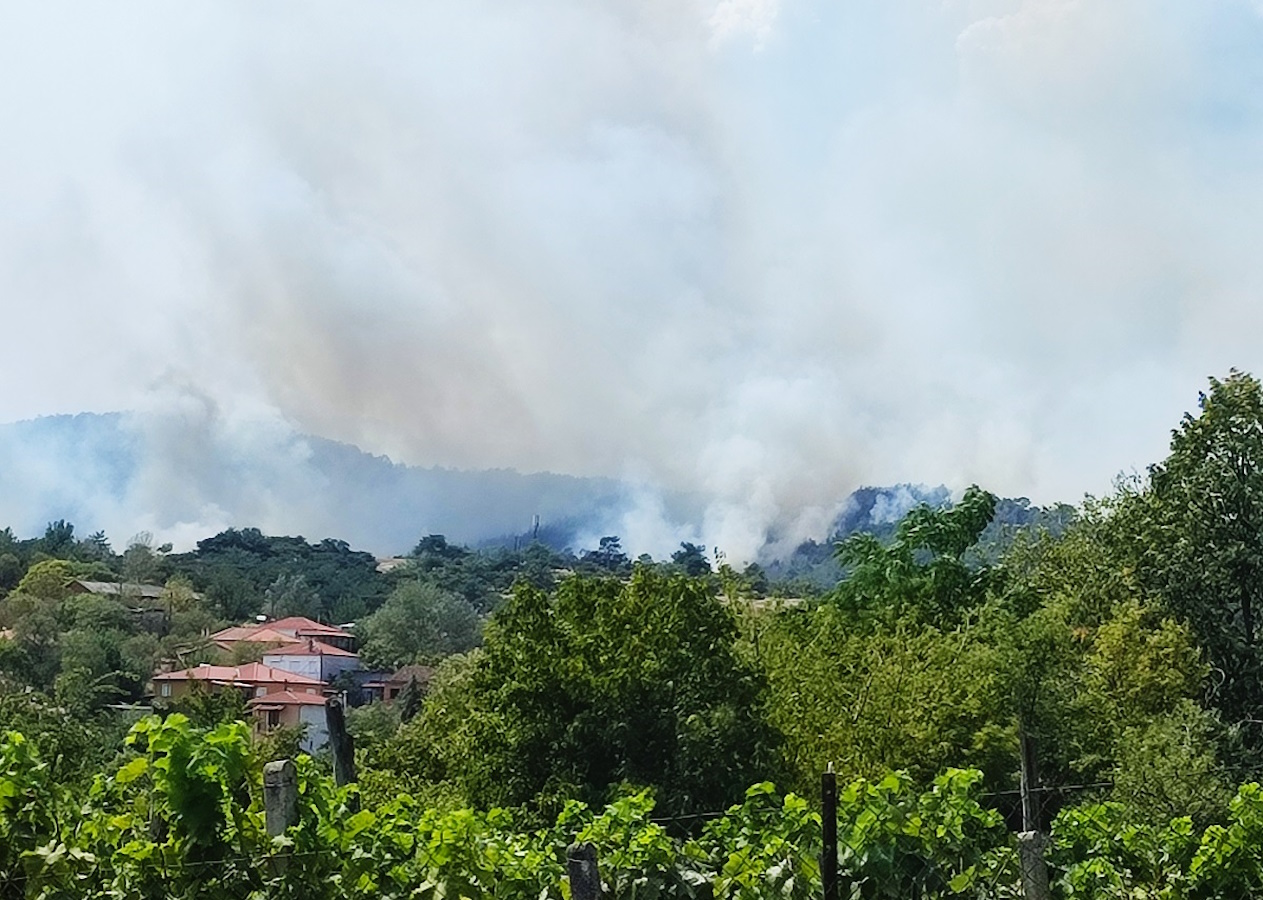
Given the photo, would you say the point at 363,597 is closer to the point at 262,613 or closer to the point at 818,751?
the point at 262,613

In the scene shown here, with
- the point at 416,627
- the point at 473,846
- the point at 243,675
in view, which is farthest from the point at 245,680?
the point at 473,846

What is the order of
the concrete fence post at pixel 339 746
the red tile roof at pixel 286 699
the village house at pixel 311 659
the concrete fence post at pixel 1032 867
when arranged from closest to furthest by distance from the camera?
the concrete fence post at pixel 1032 867 < the concrete fence post at pixel 339 746 < the red tile roof at pixel 286 699 < the village house at pixel 311 659

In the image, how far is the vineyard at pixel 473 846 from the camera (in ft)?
18.0

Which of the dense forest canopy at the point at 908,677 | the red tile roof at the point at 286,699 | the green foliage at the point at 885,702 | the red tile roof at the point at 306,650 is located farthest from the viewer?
the red tile roof at the point at 306,650

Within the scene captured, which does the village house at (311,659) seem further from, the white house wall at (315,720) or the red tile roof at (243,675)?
the white house wall at (315,720)

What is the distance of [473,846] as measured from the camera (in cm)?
590

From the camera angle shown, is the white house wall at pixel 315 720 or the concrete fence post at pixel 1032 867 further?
the white house wall at pixel 315 720

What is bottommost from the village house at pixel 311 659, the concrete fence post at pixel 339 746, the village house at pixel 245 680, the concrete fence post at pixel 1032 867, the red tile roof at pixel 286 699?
the concrete fence post at pixel 1032 867

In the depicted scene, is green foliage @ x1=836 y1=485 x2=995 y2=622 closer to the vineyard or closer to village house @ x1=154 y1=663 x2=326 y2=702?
the vineyard

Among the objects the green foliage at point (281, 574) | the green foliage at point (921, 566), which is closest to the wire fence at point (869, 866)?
the green foliage at point (921, 566)

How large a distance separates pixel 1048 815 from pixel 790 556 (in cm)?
12974

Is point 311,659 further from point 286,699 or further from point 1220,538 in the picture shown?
point 1220,538

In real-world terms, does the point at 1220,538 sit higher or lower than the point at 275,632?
lower

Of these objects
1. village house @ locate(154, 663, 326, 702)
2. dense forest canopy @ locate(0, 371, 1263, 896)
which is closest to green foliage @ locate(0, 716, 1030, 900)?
dense forest canopy @ locate(0, 371, 1263, 896)
